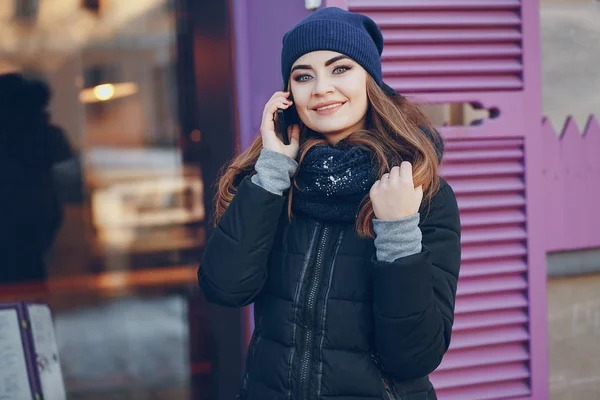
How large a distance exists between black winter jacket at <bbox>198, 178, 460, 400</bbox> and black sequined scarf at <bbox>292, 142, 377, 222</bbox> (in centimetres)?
4

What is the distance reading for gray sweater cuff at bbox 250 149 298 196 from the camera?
171cm

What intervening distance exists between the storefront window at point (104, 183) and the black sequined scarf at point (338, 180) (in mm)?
3813

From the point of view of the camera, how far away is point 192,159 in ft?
17.7

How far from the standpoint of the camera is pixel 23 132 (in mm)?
4547

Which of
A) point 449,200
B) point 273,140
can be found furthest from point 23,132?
point 449,200

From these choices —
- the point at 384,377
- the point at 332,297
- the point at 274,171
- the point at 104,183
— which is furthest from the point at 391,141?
the point at 104,183

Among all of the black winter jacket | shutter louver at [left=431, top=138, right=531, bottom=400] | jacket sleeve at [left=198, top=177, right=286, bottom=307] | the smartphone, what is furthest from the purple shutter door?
jacket sleeve at [left=198, top=177, right=286, bottom=307]

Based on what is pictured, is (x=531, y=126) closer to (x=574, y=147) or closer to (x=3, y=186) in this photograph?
(x=574, y=147)

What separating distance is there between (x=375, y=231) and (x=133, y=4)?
5736mm

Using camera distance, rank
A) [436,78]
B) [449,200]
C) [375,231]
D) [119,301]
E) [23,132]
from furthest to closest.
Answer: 1. [119,301]
2. [23,132]
3. [436,78]
4. [449,200]
5. [375,231]

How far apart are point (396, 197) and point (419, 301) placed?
0.72 feet

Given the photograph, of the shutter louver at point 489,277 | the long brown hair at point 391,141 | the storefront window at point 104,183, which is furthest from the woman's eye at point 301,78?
the storefront window at point 104,183

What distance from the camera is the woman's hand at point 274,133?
1769 millimetres

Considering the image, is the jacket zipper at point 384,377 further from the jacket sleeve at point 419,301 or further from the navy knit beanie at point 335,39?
the navy knit beanie at point 335,39
